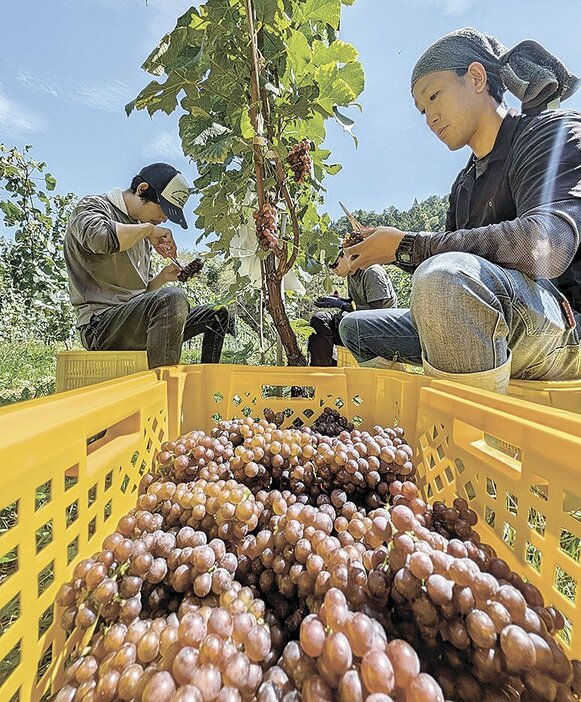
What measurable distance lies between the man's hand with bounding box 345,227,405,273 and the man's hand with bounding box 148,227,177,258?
39.9 inches

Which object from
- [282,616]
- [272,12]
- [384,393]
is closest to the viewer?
[282,616]

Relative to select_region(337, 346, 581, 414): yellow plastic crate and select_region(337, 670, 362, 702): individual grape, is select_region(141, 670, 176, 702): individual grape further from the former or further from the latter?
select_region(337, 346, 581, 414): yellow plastic crate

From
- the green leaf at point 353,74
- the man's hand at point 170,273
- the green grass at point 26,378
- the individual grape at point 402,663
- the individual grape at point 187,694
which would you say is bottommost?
the green grass at point 26,378

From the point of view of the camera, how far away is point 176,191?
78.5 inches

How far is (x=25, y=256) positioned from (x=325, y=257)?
13.0ft

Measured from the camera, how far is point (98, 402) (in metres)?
0.43

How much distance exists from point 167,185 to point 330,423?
1730 mm

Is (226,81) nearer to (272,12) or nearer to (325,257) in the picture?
(272,12)

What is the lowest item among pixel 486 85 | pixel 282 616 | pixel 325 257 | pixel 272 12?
pixel 282 616

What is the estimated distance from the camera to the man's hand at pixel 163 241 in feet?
5.77

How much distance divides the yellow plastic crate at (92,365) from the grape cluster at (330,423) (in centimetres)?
81

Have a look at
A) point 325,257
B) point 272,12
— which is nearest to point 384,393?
point 325,257

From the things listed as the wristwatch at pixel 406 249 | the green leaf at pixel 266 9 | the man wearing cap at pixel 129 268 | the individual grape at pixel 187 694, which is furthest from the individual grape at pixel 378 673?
the man wearing cap at pixel 129 268

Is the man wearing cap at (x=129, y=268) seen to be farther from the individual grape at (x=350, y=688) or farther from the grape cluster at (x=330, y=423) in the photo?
the individual grape at (x=350, y=688)
